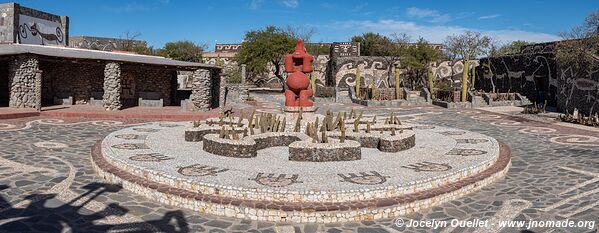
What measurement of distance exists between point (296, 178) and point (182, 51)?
165 feet

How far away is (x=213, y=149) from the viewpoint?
9.07 m

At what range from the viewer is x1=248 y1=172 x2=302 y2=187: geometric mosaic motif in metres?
6.70

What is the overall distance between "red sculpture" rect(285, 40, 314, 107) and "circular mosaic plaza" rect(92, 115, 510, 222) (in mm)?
2671

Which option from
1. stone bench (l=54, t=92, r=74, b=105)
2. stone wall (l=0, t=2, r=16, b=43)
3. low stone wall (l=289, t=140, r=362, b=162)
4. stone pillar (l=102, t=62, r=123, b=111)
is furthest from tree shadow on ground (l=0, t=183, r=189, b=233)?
stone wall (l=0, t=2, r=16, b=43)

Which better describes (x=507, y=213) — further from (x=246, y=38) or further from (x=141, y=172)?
(x=246, y=38)

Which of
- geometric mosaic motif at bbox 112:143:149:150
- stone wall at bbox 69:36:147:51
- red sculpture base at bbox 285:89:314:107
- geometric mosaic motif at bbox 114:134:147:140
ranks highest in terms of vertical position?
stone wall at bbox 69:36:147:51

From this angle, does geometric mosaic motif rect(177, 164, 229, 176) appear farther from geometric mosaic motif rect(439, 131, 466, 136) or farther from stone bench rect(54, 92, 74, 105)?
stone bench rect(54, 92, 74, 105)

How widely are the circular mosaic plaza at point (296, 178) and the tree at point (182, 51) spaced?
44914 millimetres

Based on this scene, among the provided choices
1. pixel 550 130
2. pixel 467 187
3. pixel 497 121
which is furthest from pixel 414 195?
pixel 497 121

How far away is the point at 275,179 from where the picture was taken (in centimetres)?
700

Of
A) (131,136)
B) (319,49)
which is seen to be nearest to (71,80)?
(131,136)

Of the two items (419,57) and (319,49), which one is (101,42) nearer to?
(319,49)

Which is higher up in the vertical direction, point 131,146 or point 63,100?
point 63,100

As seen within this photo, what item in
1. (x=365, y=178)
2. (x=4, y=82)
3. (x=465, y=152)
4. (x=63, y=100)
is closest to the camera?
(x=365, y=178)
